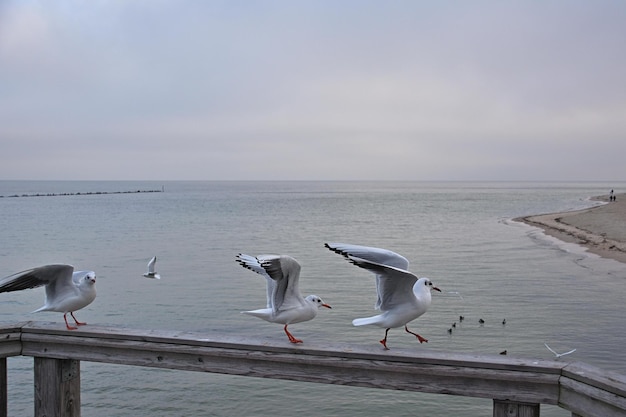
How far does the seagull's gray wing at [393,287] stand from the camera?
13.0ft

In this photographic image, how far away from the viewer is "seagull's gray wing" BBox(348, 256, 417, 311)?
3.97 metres

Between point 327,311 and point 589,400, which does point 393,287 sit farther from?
point 327,311

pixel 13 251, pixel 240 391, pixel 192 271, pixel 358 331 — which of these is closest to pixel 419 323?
pixel 358 331

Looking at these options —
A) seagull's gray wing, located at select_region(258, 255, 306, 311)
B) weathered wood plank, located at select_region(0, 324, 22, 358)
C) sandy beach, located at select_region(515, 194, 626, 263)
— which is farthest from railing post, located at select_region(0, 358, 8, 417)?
sandy beach, located at select_region(515, 194, 626, 263)

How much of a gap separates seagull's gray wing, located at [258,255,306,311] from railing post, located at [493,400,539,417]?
147 cm

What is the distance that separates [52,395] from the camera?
4.09 metres

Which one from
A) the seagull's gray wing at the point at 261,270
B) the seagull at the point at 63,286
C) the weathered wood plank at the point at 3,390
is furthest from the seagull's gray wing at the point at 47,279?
the seagull's gray wing at the point at 261,270

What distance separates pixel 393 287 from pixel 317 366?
848 mm

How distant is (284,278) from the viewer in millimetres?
4156

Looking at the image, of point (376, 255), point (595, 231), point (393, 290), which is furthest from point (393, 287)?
point (595, 231)

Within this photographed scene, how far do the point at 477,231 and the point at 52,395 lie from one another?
4343 cm

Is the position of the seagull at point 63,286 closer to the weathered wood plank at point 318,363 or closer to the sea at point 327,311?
the weathered wood plank at point 318,363

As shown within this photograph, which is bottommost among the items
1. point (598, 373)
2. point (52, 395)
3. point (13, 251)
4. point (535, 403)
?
point (13, 251)

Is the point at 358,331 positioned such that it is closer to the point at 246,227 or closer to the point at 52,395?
the point at 52,395
